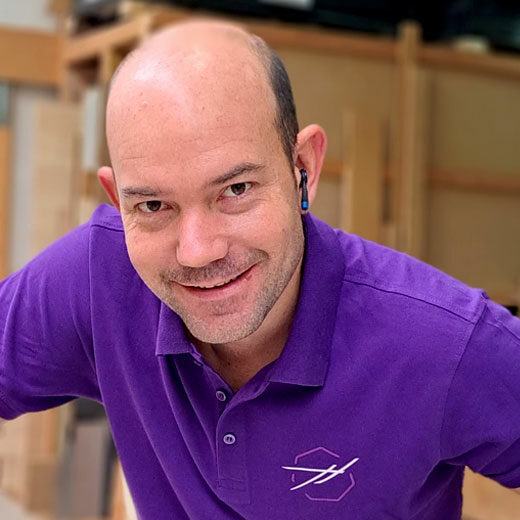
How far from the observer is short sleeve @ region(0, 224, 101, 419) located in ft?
3.80

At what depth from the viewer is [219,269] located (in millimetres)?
932

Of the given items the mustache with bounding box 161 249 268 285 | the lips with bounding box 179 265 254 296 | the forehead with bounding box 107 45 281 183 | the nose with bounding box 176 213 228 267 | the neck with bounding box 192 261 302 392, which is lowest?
the neck with bounding box 192 261 302 392

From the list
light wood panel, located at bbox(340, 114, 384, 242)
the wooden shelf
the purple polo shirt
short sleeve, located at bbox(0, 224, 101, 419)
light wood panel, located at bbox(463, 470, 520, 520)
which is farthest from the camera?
light wood panel, located at bbox(340, 114, 384, 242)

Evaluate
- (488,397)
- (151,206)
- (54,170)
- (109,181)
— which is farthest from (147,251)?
(54,170)

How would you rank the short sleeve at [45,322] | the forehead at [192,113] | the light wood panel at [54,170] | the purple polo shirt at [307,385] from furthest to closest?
the light wood panel at [54,170], the short sleeve at [45,322], the purple polo shirt at [307,385], the forehead at [192,113]

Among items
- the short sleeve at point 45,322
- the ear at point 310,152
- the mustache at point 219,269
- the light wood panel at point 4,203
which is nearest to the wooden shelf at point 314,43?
the light wood panel at point 4,203

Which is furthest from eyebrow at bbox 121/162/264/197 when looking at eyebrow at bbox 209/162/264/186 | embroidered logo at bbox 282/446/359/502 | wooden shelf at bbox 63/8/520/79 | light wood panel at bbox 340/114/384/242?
light wood panel at bbox 340/114/384/242

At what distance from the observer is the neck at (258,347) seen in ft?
3.50

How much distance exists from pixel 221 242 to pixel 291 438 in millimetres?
266

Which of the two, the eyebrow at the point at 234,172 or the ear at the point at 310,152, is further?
the ear at the point at 310,152

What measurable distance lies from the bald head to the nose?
110 mm

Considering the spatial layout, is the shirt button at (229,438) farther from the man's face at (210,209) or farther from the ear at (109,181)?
the ear at (109,181)

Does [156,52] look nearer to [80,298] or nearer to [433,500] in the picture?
[80,298]

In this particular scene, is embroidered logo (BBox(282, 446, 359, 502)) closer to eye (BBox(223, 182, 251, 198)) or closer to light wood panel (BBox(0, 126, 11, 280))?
eye (BBox(223, 182, 251, 198))
